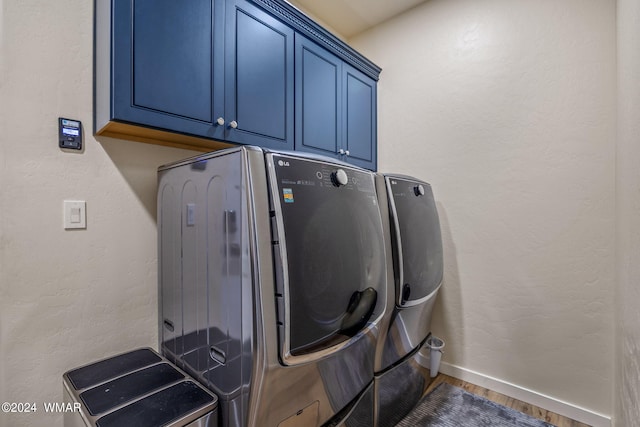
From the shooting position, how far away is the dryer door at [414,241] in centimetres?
156

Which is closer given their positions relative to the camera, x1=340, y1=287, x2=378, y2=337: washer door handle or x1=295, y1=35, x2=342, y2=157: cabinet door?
x1=340, y1=287, x2=378, y2=337: washer door handle

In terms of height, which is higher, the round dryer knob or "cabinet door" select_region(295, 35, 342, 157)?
"cabinet door" select_region(295, 35, 342, 157)

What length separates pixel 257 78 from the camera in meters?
1.54

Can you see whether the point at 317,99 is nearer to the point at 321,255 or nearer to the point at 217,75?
the point at 217,75

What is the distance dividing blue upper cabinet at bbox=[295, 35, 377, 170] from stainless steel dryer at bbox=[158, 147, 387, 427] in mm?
713

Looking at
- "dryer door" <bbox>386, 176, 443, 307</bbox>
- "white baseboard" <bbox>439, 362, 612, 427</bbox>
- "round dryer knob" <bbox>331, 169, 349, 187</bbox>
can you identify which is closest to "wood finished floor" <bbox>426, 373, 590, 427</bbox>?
"white baseboard" <bbox>439, 362, 612, 427</bbox>

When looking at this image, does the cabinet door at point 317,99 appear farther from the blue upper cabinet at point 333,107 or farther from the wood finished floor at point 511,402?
the wood finished floor at point 511,402

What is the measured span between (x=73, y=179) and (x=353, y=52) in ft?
6.48

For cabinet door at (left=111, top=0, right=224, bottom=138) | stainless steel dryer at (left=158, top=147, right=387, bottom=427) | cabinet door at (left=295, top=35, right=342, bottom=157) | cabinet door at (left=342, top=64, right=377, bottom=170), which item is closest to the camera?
stainless steel dryer at (left=158, top=147, right=387, bottom=427)

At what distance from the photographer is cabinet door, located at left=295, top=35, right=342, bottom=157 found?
180 centimetres

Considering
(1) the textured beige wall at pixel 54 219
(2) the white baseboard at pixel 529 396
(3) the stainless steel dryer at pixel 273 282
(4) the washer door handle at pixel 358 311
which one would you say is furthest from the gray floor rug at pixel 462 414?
(1) the textured beige wall at pixel 54 219

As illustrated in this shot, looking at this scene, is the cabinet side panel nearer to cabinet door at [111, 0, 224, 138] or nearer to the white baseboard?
cabinet door at [111, 0, 224, 138]

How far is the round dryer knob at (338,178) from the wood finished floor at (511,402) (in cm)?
173

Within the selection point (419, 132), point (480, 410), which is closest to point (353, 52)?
point (419, 132)
